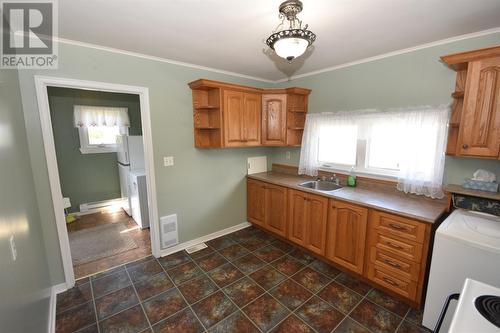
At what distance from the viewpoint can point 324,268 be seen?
251 cm

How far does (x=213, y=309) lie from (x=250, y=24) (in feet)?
7.89

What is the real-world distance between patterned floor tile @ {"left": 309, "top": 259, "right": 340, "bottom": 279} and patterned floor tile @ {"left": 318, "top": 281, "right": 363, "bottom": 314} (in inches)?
6.1

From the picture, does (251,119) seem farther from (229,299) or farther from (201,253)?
(229,299)

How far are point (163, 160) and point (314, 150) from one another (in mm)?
2023

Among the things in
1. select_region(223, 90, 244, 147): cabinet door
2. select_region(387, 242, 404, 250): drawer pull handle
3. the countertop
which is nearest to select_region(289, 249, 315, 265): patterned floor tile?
the countertop

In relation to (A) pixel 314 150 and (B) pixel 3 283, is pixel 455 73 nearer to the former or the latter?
(A) pixel 314 150

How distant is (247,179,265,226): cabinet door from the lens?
327cm

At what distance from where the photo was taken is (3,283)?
3.06 ft

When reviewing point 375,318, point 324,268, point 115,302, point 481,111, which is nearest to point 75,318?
point 115,302

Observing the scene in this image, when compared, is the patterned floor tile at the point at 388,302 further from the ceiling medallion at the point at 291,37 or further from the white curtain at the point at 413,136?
the ceiling medallion at the point at 291,37

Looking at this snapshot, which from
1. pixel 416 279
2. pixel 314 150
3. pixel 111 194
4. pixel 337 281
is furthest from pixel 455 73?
pixel 111 194

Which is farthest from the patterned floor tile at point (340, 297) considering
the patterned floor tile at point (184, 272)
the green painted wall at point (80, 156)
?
the green painted wall at point (80, 156)

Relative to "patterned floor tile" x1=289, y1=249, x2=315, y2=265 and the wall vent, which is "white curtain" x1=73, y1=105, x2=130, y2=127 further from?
"patterned floor tile" x1=289, y1=249, x2=315, y2=265

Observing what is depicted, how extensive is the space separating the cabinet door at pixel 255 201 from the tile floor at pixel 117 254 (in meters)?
1.52
